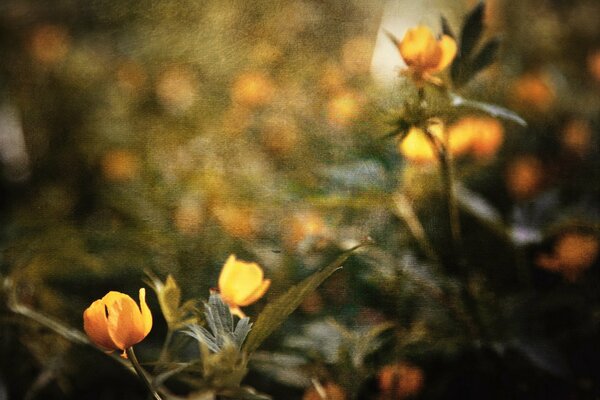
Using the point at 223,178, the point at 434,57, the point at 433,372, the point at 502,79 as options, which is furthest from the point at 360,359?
the point at 502,79

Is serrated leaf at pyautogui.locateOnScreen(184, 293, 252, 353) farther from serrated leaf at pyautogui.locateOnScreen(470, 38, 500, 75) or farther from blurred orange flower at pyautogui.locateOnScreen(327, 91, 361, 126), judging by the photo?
blurred orange flower at pyautogui.locateOnScreen(327, 91, 361, 126)

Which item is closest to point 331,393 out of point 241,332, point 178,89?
point 241,332

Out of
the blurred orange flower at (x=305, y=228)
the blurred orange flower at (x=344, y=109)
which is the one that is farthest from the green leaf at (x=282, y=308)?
the blurred orange flower at (x=344, y=109)

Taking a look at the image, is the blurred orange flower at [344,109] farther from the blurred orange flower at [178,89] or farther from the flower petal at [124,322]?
the flower petal at [124,322]

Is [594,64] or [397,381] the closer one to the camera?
[397,381]

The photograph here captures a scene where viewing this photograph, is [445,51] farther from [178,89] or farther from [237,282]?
[178,89]
